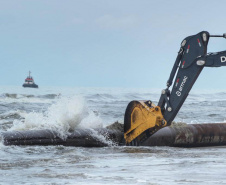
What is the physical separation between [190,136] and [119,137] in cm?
210

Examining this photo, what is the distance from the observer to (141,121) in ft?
45.6

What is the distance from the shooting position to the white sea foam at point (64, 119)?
563 inches

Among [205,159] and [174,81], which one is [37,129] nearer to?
[174,81]

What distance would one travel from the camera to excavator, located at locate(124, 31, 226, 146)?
42.8 feet

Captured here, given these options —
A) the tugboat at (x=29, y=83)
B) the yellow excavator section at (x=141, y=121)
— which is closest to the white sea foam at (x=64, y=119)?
the yellow excavator section at (x=141, y=121)

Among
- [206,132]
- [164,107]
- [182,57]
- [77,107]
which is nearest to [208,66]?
[182,57]

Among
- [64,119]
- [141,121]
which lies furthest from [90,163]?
[64,119]

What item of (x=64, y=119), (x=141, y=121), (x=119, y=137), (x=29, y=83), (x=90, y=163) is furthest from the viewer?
(x=29, y=83)

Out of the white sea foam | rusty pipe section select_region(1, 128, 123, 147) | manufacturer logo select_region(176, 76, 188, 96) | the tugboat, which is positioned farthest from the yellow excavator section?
the tugboat

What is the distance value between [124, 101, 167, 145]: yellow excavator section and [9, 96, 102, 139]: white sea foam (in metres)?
1.51

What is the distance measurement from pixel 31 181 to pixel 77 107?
8.04 metres

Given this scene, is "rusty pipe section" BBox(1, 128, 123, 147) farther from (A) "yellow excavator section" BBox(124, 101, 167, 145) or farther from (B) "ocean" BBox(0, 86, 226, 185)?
(A) "yellow excavator section" BBox(124, 101, 167, 145)

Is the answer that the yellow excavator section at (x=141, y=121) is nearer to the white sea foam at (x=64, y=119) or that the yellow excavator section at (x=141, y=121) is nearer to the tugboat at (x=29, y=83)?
the white sea foam at (x=64, y=119)

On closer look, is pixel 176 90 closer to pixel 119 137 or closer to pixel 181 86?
pixel 181 86
